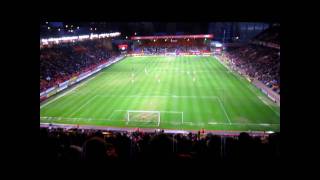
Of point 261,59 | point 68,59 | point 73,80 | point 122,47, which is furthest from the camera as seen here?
point 122,47

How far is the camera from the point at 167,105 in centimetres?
2436

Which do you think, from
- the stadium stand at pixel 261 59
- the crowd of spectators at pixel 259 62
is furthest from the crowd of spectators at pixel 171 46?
the crowd of spectators at pixel 259 62

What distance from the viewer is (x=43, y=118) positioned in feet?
69.6

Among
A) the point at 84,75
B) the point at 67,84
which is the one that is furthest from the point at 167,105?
the point at 84,75

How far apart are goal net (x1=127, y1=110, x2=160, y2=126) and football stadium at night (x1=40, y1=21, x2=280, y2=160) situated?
0.06 m

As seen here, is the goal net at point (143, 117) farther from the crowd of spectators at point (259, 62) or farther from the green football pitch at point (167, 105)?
the crowd of spectators at point (259, 62)

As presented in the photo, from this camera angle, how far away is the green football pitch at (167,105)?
2011 cm

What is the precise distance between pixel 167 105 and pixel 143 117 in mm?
3711

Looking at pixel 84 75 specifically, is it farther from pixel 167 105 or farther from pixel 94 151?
pixel 94 151

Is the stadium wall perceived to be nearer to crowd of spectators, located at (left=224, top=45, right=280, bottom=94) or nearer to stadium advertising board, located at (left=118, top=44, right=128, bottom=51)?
stadium advertising board, located at (left=118, top=44, right=128, bottom=51)

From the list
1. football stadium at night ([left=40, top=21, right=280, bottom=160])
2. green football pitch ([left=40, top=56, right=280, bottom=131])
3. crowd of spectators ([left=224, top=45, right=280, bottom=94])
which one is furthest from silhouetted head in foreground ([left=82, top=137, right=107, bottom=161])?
crowd of spectators ([left=224, top=45, right=280, bottom=94])
